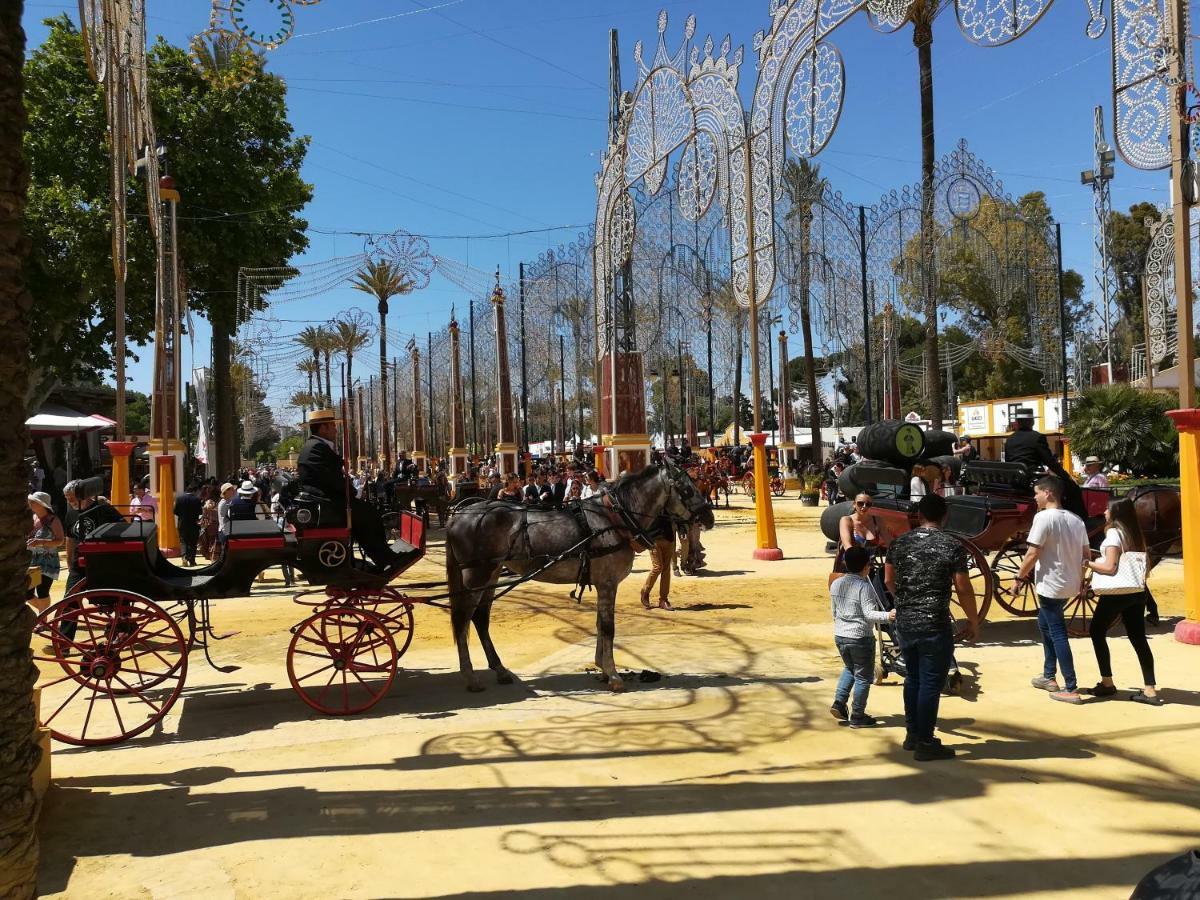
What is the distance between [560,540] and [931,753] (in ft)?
11.8

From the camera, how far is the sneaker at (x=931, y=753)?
16.9 ft

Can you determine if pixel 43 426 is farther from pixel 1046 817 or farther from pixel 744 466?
pixel 1046 817

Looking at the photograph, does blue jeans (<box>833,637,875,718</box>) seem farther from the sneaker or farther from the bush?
the bush

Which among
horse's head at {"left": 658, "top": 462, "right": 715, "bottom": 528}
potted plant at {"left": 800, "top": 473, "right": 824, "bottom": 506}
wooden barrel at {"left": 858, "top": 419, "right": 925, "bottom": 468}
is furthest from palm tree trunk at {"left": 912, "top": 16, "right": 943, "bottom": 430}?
horse's head at {"left": 658, "top": 462, "right": 715, "bottom": 528}

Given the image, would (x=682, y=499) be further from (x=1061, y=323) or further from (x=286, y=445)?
(x=286, y=445)

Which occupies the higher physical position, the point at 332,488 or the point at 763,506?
the point at 332,488

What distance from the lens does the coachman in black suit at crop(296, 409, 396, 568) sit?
6746mm

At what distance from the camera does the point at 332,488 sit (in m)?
6.80

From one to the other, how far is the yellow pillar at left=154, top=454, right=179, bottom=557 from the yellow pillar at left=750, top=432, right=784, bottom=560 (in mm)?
10640

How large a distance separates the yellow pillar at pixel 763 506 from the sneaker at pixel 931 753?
→ 9003 mm

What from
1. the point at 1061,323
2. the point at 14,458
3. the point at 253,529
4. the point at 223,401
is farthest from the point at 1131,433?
the point at 223,401

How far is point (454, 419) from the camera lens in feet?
103

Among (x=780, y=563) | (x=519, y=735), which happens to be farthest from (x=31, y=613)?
(x=780, y=563)

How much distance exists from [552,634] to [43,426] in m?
25.3
